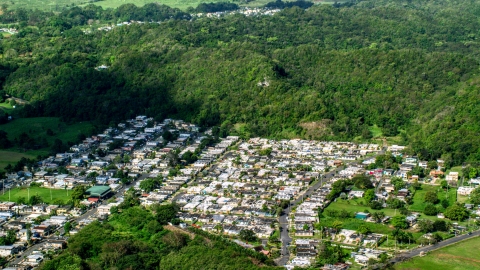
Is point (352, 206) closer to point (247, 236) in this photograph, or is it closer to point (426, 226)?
point (426, 226)

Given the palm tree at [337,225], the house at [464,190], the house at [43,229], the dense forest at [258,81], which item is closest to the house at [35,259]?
the house at [43,229]

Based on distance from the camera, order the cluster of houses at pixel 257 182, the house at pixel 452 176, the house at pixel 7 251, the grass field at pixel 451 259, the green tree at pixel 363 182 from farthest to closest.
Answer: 1. the house at pixel 452 176
2. the green tree at pixel 363 182
3. the cluster of houses at pixel 257 182
4. the house at pixel 7 251
5. the grass field at pixel 451 259

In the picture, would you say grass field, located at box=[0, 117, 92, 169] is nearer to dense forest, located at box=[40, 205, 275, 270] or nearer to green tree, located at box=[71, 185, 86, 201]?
green tree, located at box=[71, 185, 86, 201]

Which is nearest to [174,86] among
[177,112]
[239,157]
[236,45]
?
[177,112]

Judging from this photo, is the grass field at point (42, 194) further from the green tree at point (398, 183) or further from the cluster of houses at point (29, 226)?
the green tree at point (398, 183)

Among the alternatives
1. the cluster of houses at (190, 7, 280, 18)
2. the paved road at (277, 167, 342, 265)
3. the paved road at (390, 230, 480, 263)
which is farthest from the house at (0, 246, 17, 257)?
the cluster of houses at (190, 7, 280, 18)

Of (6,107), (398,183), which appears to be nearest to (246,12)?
(6,107)
